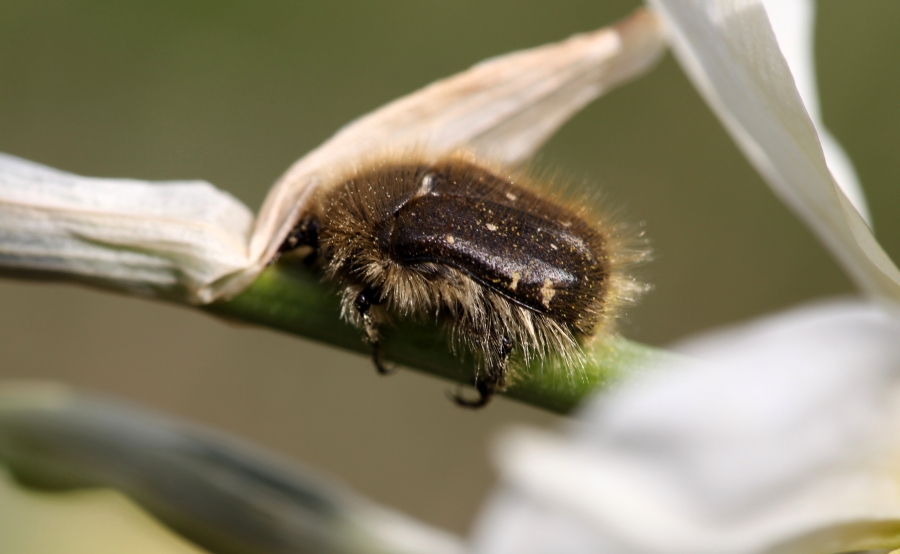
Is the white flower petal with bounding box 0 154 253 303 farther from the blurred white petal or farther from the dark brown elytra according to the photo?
the blurred white petal

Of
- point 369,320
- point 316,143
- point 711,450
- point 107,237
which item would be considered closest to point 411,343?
point 369,320

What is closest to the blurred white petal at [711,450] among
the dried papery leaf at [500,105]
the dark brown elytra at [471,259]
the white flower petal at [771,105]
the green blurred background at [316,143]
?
the white flower petal at [771,105]

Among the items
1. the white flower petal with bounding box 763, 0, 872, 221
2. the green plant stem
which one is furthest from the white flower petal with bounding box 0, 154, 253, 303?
the white flower petal with bounding box 763, 0, 872, 221

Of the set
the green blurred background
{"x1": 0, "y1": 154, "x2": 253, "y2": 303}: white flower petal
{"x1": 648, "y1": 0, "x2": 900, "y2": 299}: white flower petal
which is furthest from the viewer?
the green blurred background

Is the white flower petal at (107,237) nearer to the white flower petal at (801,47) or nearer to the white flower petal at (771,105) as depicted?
the white flower petal at (771,105)

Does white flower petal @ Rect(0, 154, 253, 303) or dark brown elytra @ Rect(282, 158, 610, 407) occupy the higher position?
dark brown elytra @ Rect(282, 158, 610, 407)

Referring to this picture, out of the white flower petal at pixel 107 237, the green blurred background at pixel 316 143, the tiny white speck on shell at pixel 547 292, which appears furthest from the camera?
the green blurred background at pixel 316 143

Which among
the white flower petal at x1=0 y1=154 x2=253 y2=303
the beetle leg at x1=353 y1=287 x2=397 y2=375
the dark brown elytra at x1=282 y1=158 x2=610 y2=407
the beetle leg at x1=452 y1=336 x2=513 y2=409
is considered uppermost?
the dark brown elytra at x1=282 y1=158 x2=610 y2=407
